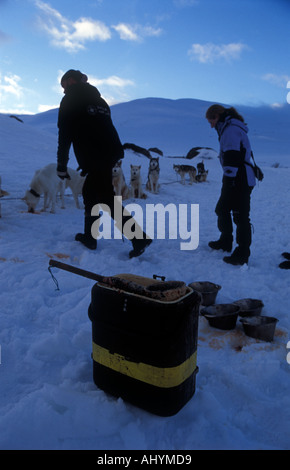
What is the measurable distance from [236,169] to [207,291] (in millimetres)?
1515

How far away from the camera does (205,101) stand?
80.4 metres

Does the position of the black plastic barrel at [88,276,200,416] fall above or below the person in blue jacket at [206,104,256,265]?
below

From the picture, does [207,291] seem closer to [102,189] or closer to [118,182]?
[102,189]

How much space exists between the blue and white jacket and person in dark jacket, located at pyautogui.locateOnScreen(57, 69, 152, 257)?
1.21 metres

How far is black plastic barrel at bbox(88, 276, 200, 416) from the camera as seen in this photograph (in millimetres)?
1597

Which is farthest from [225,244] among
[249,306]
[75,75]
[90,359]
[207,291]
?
[90,359]

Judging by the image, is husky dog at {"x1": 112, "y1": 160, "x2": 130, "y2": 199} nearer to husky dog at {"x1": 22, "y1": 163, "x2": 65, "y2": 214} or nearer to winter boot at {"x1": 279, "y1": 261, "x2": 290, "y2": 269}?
husky dog at {"x1": 22, "y1": 163, "x2": 65, "y2": 214}

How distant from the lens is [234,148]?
3898 mm

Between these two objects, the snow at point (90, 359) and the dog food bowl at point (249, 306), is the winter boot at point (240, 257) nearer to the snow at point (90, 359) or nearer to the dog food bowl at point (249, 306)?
the snow at point (90, 359)

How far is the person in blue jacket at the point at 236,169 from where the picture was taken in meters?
3.93

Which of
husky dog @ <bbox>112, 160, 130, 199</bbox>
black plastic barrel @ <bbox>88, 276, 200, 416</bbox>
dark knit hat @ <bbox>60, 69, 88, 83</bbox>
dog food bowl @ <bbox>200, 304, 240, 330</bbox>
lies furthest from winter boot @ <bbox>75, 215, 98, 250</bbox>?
husky dog @ <bbox>112, 160, 130, 199</bbox>

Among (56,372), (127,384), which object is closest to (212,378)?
(127,384)

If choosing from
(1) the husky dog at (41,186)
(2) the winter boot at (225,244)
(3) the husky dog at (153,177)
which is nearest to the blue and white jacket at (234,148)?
(2) the winter boot at (225,244)
